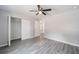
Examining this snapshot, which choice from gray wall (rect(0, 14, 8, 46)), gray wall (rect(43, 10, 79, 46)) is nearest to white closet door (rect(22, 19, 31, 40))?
gray wall (rect(0, 14, 8, 46))

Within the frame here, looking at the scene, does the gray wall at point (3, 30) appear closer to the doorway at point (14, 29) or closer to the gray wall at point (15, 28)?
the doorway at point (14, 29)

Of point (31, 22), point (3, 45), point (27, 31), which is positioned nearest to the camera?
point (3, 45)

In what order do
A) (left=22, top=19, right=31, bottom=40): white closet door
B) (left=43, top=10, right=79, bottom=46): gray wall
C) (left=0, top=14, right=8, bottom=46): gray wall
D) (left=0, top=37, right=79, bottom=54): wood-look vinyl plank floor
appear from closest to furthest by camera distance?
(left=0, top=37, right=79, bottom=54): wood-look vinyl plank floor → (left=0, top=14, right=8, bottom=46): gray wall → (left=43, top=10, right=79, bottom=46): gray wall → (left=22, top=19, right=31, bottom=40): white closet door

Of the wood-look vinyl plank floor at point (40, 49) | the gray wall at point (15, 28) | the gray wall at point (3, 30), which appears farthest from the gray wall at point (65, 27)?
the gray wall at point (3, 30)

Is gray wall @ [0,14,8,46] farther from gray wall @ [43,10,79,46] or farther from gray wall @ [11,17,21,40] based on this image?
gray wall @ [43,10,79,46]

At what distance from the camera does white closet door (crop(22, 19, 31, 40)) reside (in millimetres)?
6120

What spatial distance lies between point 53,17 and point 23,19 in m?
2.94

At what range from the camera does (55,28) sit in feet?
19.9

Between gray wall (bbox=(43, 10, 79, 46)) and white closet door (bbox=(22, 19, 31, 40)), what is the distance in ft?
7.15

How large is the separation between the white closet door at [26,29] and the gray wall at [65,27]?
2.18 meters

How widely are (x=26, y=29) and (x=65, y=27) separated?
371cm

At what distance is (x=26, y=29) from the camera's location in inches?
255
